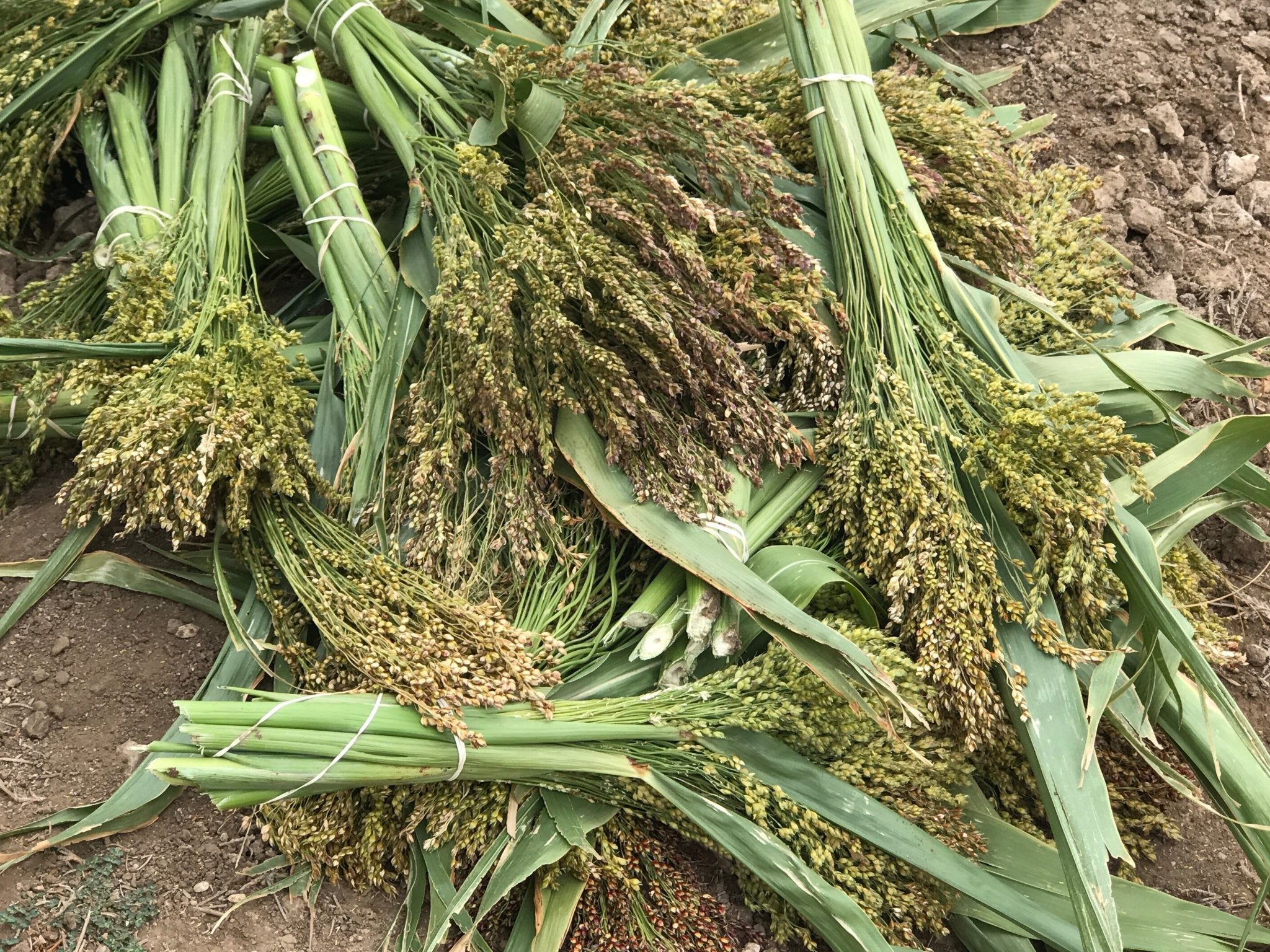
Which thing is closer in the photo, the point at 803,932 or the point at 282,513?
the point at 803,932

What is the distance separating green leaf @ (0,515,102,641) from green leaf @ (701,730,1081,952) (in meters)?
1.31

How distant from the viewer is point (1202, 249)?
2.52 metres

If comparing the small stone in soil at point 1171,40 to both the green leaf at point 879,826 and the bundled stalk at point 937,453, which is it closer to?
the bundled stalk at point 937,453

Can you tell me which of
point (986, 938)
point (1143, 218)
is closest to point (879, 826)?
point (986, 938)

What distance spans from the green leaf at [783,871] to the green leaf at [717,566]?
0.28m

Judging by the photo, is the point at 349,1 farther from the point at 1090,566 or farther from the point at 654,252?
the point at 1090,566

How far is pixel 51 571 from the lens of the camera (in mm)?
1933

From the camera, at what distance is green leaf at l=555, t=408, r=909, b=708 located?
1489 millimetres

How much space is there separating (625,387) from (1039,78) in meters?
1.98

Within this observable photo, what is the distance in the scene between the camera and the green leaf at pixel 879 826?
154 centimetres

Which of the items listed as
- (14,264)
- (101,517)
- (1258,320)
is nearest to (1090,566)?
(1258,320)

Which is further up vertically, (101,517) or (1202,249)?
(101,517)

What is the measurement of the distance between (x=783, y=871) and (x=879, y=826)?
0.18m

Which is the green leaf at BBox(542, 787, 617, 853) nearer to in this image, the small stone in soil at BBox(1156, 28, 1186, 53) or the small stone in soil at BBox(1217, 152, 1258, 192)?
the small stone in soil at BBox(1217, 152, 1258, 192)
